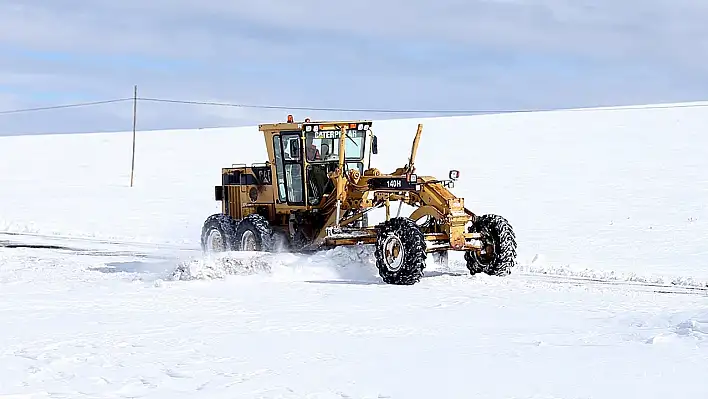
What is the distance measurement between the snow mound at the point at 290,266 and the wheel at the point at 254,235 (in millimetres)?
1088

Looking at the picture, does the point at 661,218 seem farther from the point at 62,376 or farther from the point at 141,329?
the point at 62,376

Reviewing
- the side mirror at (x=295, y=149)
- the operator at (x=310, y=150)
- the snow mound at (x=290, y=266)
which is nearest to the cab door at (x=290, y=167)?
the side mirror at (x=295, y=149)

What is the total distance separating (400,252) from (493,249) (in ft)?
5.90

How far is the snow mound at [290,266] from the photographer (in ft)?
49.2

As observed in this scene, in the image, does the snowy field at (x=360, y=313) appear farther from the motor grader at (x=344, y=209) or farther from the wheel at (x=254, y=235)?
the wheel at (x=254, y=235)

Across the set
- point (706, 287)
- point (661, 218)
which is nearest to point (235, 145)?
point (661, 218)

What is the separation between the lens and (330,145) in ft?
55.0

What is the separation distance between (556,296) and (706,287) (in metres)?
2.72

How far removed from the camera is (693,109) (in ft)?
196

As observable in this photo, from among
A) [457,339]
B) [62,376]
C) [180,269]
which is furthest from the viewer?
[180,269]

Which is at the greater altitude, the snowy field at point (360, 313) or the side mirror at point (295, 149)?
the side mirror at point (295, 149)

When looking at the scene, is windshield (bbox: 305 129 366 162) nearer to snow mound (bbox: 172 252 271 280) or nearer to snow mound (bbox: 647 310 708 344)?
snow mound (bbox: 172 252 271 280)

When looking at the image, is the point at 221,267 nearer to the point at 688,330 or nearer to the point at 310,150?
the point at 310,150

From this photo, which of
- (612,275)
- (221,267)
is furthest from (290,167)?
(612,275)
